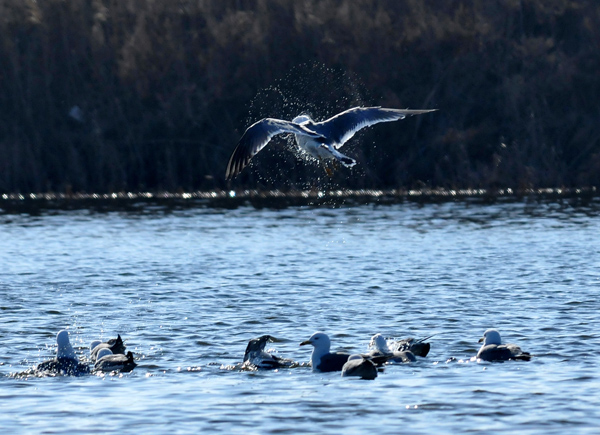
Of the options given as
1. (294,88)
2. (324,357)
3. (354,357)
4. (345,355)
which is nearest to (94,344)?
(324,357)

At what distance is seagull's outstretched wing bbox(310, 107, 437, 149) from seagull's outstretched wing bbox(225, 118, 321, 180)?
1.47 metres

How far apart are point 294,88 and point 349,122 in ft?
98.7

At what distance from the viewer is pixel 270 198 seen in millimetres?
44000

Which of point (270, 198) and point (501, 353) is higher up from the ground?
point (270, 198)

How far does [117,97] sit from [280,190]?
956 centimetres

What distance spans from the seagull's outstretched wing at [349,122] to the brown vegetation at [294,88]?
2539cm

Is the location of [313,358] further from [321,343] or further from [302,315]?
[302,315]

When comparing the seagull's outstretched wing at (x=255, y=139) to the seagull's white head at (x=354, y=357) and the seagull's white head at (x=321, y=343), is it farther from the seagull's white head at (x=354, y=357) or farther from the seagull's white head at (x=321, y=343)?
the seagull's white head at (x=354, y=357)

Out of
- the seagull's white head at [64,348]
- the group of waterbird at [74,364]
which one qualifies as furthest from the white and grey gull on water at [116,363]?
the seagull's white head at [64,348]

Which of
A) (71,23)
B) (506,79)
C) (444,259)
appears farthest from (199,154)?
(444,259)

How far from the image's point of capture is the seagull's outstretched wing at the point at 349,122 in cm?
1878

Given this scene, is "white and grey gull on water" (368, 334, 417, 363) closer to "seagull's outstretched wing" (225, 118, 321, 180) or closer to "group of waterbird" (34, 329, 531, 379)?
"group of waterbird" (34, 329, 531, 379)

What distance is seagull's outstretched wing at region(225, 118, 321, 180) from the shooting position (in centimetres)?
1698

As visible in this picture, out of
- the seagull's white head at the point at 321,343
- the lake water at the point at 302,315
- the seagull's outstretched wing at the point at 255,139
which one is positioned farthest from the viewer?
the seagull's outstretched wing at the point at 255,139
